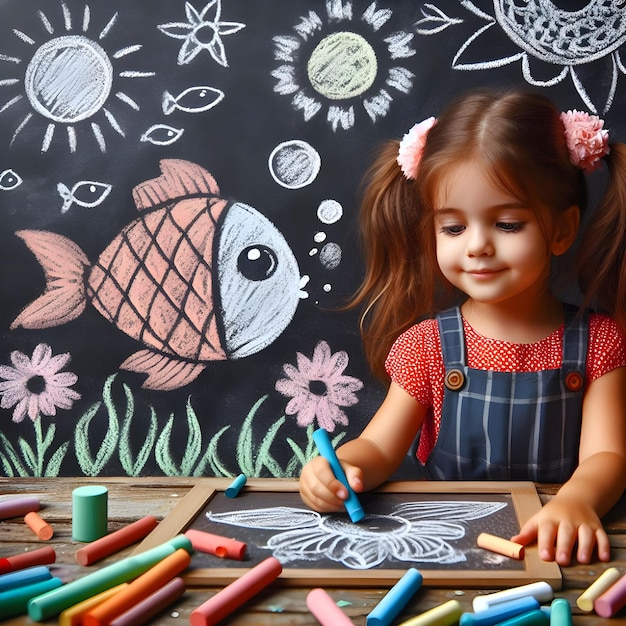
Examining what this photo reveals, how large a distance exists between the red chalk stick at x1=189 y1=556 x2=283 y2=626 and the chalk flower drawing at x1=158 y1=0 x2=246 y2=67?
0.84m

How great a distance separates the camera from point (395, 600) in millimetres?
671

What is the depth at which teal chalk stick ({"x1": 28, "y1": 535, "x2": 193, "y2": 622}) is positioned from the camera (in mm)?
670

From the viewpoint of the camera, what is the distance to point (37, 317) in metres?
1.31

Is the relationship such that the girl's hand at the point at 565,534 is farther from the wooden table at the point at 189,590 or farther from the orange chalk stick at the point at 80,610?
the orange chalk stick at the point at 80,610

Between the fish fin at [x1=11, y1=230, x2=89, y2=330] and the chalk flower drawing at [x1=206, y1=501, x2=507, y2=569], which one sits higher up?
the fish fin at [x1=11, y1=230, x2=89, y2=330]

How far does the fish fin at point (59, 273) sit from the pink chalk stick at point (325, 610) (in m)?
0.77

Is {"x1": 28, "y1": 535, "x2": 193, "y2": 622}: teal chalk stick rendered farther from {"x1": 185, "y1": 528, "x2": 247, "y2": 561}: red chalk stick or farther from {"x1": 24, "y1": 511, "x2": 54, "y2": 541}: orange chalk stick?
{"x1": 24, "y1": 511, "x2": 54, "y2": 541}: orange chalk stick

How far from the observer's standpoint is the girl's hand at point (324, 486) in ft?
2.99

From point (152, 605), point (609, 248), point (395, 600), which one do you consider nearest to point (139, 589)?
point (152, 605)

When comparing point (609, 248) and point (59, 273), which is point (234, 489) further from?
point (609, 248)

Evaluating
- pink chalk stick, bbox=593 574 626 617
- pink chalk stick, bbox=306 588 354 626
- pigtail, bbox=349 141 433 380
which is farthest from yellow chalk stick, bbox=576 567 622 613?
pigtail, bbox=349 141 433 380

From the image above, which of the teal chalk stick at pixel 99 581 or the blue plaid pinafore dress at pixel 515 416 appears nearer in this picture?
the teal chalk stick at pixel 99 581

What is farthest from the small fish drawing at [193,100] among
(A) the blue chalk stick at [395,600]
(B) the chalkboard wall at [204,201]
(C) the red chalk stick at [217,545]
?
(A) the blue chalk stick at [395,600]

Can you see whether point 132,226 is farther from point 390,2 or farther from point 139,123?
point 390,2
